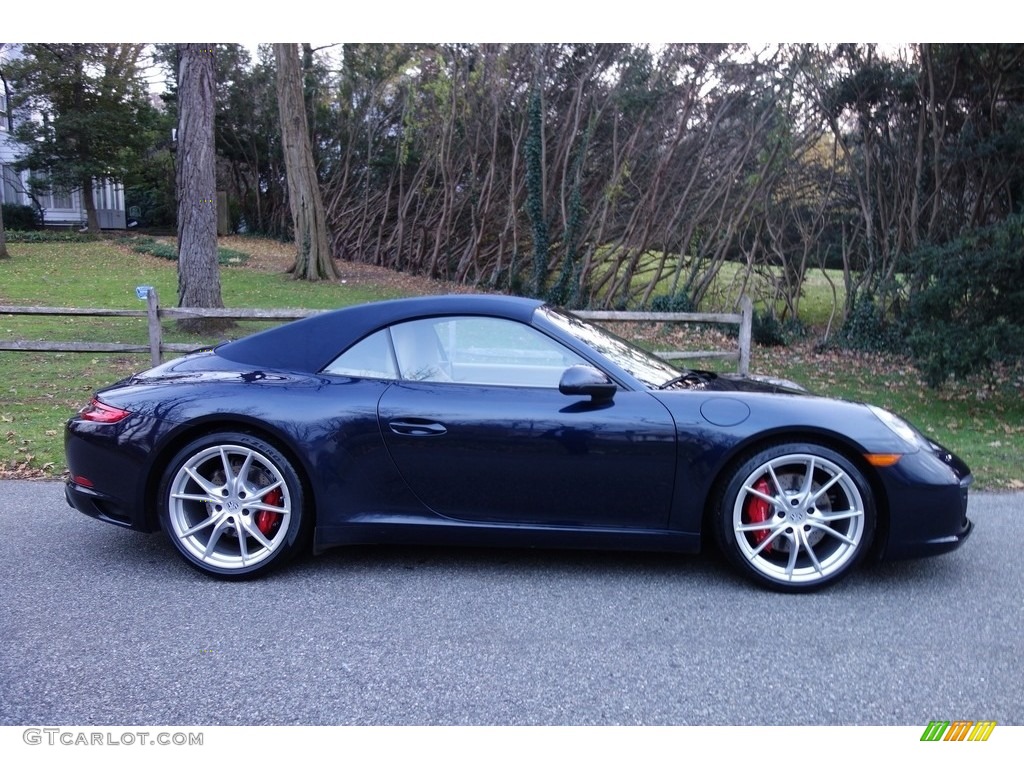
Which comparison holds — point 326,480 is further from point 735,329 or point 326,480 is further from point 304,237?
point 304,237

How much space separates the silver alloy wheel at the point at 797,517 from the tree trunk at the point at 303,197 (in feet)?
60.0

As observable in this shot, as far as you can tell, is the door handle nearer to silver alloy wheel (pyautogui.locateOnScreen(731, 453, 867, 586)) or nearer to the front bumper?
silver alloy wheel (pyautogui.locateOnScreen(731, 453, 867, 586))

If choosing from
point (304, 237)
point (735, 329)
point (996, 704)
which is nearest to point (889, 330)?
point (735, 329)

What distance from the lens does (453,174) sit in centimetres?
2231

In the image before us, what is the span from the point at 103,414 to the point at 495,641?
220 cm

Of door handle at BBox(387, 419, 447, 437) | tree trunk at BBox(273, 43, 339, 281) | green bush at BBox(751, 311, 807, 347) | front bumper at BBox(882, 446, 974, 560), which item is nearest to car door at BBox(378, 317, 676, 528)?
door handle at BBox(387, 419, 447, 437)

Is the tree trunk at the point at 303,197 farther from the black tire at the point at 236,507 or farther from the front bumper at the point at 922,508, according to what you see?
the front bumper at the point at 922,508

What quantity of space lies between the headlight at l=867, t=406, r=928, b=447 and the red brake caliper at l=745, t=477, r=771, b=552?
2.11 ft

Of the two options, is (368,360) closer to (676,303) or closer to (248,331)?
(248,331)

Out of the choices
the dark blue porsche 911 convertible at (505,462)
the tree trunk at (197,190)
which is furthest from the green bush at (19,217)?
the dark blue porsche 911 convertible at (505,462)

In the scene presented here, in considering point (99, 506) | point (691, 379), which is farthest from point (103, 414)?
point (691, 379)

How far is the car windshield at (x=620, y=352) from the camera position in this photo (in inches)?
152

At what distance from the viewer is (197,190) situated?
→ 35.1 feet

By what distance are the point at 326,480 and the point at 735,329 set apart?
11.1 m
